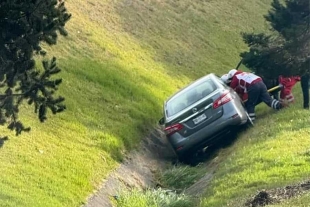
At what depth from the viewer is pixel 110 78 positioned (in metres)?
20.3

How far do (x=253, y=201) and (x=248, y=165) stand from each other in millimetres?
2593

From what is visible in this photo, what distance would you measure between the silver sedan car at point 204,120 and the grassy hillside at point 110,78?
1.16 meters

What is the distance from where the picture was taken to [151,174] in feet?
52.6

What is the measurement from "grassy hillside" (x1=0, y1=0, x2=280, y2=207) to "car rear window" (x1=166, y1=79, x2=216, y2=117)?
1.10 m

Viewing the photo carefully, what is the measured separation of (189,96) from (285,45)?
2282 millimetres

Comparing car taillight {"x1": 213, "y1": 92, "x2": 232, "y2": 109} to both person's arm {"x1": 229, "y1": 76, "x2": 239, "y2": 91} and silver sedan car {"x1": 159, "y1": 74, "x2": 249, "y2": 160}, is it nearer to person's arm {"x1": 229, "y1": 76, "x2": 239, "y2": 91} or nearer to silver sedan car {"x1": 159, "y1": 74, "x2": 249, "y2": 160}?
silver sedan car {"x1": 159, "y1": 74, "x2": 249, "y2": 160}

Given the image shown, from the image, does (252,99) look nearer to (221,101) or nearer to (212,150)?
(221,101)

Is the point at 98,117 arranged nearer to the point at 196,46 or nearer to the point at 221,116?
the point at 221,116

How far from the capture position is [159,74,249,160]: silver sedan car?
15.9m

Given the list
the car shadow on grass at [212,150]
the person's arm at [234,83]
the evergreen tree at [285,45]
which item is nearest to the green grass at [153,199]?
the car shadow on grass at [212,150]

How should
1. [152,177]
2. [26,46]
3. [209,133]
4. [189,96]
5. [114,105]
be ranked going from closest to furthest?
[26,46] < [152,177] < [209,133] < [189,96] < [114,105]

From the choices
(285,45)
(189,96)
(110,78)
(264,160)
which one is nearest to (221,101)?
(189,96)

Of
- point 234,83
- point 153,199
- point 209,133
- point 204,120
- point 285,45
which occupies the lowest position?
point 209,133

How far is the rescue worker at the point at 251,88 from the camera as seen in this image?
55.4 feet
